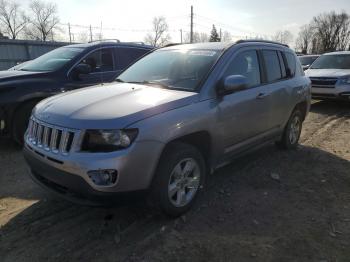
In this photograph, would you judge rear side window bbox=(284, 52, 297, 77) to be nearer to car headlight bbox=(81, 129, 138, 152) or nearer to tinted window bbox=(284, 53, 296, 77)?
tinted window bbox=(284, 53, 296, 77)

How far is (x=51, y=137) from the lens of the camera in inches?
134

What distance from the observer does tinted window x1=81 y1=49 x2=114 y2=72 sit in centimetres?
719

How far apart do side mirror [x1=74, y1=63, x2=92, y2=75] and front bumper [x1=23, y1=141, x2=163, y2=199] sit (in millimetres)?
3543

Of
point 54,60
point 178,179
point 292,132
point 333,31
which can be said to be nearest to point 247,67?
point 178,179

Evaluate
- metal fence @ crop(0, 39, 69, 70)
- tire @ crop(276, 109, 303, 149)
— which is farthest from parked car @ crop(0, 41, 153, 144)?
metal fence @ crop(0, 39, 69, 70)

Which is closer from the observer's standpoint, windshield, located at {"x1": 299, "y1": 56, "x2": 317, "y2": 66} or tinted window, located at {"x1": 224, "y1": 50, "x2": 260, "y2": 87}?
tinted window, located at {"x1": 224, "y1": 50, "x2": 260, "y2": 87}

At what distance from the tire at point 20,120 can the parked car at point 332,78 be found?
8.64m

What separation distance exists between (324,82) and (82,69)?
25.4 ft

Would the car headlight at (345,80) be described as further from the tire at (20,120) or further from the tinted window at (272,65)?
the tire at (20,120)

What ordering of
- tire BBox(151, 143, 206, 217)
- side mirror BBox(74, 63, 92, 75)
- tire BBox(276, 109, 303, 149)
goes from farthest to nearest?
side mirror BBox(74, 63, 92, 75) < tire BBox(276, 109, 303, 149) < tire BBox(151, 143, 206, 217)

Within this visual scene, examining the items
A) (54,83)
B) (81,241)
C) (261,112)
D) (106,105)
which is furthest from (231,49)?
(54,83)

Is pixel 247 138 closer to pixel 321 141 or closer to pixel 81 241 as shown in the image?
pixel 81 241

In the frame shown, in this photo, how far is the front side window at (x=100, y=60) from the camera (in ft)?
23.6

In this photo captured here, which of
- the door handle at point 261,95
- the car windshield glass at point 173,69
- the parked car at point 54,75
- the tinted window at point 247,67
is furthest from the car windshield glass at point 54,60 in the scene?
the door handle at point 261,95
